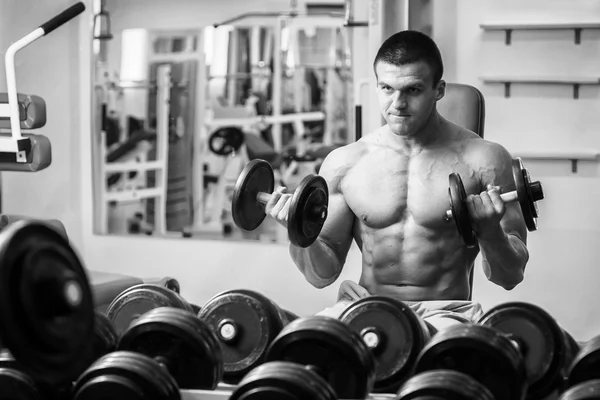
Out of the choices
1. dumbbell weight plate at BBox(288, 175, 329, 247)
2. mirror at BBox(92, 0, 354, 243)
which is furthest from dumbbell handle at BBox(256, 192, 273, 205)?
mirror at BBox(92, 0, 354, 243)

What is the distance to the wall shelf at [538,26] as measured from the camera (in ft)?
14.0

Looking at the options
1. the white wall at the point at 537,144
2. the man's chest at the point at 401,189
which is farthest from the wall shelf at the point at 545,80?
the man's chest at the point at 401,189

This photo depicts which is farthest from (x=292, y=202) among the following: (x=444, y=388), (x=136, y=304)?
(x=444, y=388)

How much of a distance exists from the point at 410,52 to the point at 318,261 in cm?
64

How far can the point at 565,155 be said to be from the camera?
14.3 ft

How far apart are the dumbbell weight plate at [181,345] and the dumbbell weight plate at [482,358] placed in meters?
0.42

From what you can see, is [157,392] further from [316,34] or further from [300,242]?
[316,34]

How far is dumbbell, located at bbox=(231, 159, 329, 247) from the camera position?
7.32 ft

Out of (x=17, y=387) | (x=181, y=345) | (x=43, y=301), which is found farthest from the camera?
(x=181, y=345)

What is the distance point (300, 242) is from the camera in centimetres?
229

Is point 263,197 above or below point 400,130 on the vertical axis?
below

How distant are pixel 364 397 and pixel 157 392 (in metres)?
0.41

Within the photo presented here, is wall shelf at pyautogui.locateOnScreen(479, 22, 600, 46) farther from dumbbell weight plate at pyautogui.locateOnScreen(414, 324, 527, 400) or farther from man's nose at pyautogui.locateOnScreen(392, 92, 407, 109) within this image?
dumbbell weight plate at pyautogui.locateOnScreen(414, 324, 527, 400)

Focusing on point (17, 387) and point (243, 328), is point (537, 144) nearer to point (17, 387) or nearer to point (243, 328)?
point (243, 328)
